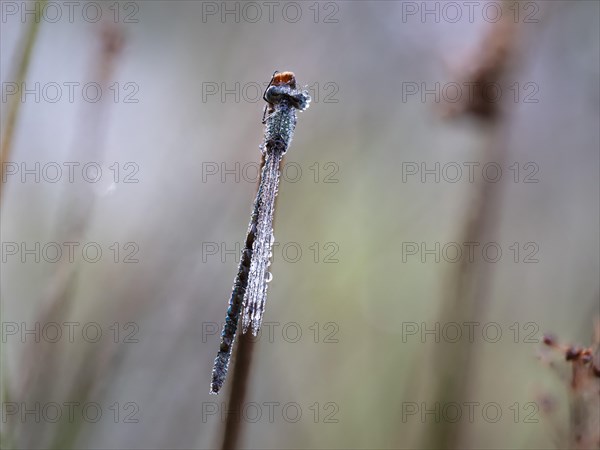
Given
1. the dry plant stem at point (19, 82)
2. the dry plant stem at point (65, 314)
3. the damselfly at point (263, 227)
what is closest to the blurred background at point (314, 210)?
the dry plant stem at point (65, 314)

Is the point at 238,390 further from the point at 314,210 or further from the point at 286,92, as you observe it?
the point at 314,210

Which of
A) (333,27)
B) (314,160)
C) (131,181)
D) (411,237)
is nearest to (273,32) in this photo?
(333,27)

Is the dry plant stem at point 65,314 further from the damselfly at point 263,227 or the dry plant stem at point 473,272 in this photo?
the dry plant stem at point 473,272

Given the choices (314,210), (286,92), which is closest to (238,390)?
(286,92)

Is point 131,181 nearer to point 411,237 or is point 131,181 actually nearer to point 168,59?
point 168,59

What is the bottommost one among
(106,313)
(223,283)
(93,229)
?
(106,313)

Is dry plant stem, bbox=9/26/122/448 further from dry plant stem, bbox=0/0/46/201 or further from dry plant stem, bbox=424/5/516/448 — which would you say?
dry plant stem, bbox=424/5/516/448
